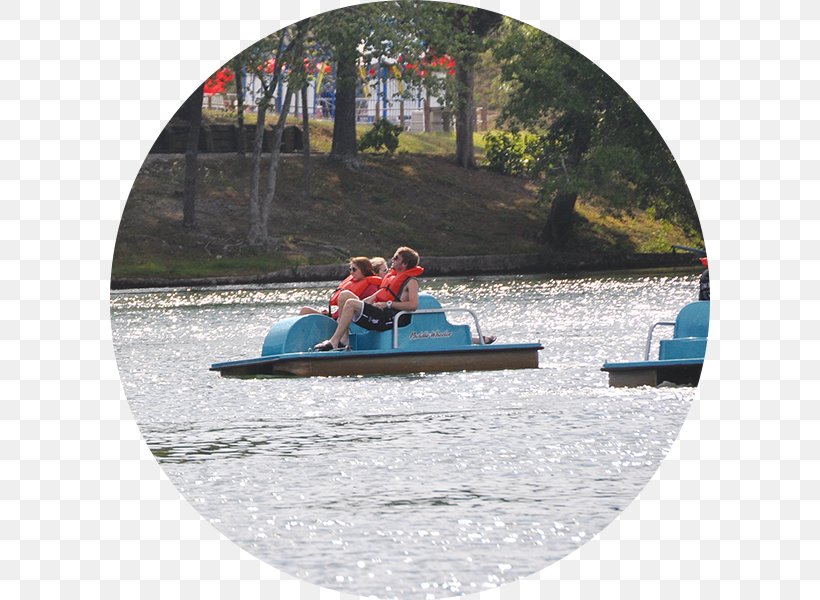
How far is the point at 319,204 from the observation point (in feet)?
140

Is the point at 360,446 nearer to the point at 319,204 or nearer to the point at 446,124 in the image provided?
the point at 319,204

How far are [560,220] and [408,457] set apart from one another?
31.8 meters

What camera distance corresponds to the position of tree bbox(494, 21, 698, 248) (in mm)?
40469

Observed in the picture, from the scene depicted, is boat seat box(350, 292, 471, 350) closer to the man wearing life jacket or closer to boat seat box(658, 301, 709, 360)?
the man wearing life jacket

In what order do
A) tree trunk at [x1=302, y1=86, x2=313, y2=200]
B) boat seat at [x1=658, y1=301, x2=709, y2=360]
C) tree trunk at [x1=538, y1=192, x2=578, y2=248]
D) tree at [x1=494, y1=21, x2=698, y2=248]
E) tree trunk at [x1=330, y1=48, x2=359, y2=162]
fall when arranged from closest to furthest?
boat seat at [x1=658, y1=301, x2=709, y2=360] → tree at [x1=494, y1=21, x2=698, y2=248] → tree trunk at [x1=302, y1=86, x2=313, y2=200] → tree trunk at [x1=538, y1=192, x2=578, y2=248] → tree trunk at [x1=330, y1=48, x2=359, y2=162]

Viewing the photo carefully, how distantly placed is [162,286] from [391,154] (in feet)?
42.5

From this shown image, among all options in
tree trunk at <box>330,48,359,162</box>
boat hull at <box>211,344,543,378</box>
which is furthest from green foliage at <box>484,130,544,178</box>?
boat hull at <box>211,344,543,378</box>

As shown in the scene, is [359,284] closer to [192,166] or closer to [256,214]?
[256,214]

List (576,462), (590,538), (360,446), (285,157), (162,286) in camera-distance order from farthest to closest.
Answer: (285,157) → (162,286) → (360,446) → (576,462) → (590,538)

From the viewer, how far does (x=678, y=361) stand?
15.9 meters

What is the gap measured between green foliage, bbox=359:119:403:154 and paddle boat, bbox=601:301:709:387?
31355 mm

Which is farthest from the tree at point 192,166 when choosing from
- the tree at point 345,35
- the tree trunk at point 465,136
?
the tree trunk at point 465,136

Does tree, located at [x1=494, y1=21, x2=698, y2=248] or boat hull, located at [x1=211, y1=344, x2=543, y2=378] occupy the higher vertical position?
tree, located at [x1=494, y1=21, x2=698, y2=248]

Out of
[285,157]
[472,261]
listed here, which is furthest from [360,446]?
[285,157]
